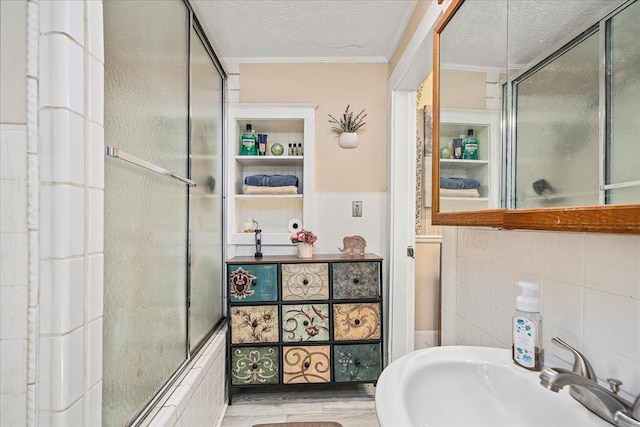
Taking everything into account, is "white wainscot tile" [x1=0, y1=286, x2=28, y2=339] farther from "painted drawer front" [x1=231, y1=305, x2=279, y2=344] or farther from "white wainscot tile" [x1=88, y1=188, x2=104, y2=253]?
"painted drawer front" [x1=231, y1=305, x2=279, y2=344]

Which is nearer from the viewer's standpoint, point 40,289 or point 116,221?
point 40,289

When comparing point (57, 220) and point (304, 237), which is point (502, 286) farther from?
point (304, 237)

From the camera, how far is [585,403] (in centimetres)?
62

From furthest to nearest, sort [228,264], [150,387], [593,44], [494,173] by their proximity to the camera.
A: [228,264] → [150,387] → [494,173] → [593,44]

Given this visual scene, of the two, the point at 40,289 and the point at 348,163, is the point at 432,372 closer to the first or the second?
the point at 40,289

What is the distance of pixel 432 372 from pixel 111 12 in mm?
1323

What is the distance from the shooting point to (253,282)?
82.3 inches

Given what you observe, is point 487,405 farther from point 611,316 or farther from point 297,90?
point 297,90

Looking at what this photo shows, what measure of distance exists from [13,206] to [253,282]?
4.83 ft

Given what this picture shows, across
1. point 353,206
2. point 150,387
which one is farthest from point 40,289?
point 353,206

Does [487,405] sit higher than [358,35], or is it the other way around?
[358,35]

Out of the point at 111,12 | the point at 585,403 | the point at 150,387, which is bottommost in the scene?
the point at 150,387

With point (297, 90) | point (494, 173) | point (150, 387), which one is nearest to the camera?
point (494, 173)

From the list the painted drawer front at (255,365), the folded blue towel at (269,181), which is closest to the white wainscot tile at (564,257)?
the painted drawer front at (255,365)
